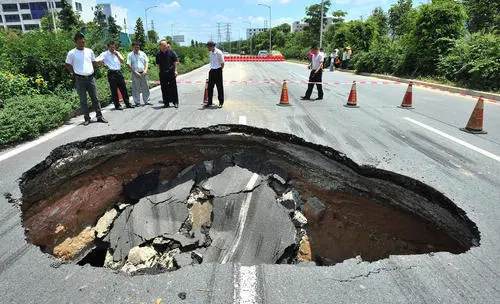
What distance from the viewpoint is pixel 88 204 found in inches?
196

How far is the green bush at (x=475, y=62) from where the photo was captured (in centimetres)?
1165

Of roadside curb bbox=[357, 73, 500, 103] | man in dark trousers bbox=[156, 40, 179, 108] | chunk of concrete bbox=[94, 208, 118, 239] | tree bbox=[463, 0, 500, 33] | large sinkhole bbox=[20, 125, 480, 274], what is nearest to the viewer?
large sinkhole bbox=[20, 125, 480, 274]

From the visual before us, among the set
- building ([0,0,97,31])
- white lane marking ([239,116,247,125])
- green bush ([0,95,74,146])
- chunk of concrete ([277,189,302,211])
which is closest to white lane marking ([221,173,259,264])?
chunk of concrete ([277,189,302,211])

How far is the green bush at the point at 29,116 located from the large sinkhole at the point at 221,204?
1.06m

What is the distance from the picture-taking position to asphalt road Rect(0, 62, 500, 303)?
2.03 metres

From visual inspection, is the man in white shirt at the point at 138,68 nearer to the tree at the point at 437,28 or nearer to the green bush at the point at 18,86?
the green bush at the point at 18,86

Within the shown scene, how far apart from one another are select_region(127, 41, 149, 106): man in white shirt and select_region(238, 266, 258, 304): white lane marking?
23.4 ft

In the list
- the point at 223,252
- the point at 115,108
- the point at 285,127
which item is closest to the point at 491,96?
the point at 285,127

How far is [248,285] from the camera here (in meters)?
2.09

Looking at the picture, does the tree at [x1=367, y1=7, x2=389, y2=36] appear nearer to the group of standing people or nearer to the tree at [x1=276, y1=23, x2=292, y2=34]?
the group of standing people

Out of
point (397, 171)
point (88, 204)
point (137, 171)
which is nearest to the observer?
point (397, 171)

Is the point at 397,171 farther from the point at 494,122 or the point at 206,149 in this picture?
the point at 494,122

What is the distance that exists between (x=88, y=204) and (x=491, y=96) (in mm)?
12893

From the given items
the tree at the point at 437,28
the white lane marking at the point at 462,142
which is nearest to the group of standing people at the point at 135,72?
the white lane marking at the point at 462,142
